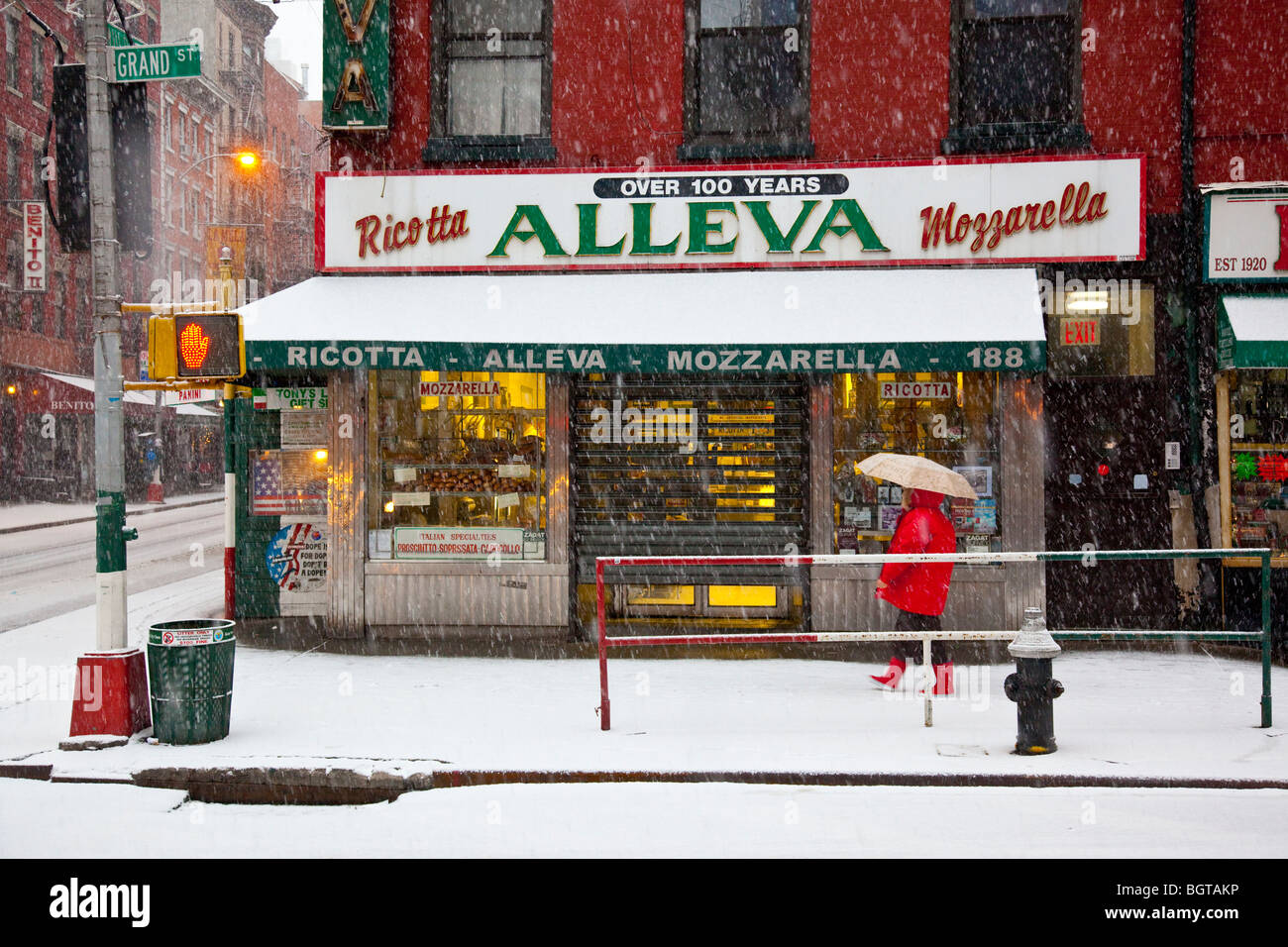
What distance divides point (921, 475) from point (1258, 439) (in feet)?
15.9

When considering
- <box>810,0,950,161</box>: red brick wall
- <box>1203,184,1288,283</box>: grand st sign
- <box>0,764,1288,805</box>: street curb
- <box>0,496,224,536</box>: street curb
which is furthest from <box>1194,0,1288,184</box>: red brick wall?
<box>0,496,224,536</box>: street curb

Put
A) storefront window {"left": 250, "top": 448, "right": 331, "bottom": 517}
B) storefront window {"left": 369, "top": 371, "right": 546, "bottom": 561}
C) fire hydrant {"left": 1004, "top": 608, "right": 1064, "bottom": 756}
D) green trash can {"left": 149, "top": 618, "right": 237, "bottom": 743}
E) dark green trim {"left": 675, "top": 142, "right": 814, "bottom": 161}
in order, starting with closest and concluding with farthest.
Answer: fire hydrant {"left": 1004, "top": 608, "right": 1064, "bottom": 756}, green trash can {"left": 149, "top": 618, "right": 237, "bottom": 743}, dark green trim {"left": 675, "top": 142, "right": 814, "bottom": 161}, storefront window {"left": 369, "top": 371, "right": 546, "bottom": 561}, storefront window {"left": 250, "top": 448, "right": 331, "bottom": 517}

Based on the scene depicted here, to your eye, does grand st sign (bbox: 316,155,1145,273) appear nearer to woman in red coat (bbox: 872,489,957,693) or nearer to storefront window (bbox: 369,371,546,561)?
storefront window (bbox: 369,371,546,561)

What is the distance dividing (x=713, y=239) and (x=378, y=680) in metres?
5.50

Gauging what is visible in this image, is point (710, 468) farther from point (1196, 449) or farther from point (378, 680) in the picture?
point (1196, 449)

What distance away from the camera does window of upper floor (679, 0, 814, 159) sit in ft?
38.5

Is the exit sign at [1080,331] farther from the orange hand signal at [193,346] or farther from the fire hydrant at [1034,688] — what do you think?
the orange hand signal at [193,346]

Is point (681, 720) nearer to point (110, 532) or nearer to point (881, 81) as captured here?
point (110, 532)

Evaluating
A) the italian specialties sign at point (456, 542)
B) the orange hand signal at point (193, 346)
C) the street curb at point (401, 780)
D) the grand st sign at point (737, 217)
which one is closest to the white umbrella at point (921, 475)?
the street curb at point (401, 780)

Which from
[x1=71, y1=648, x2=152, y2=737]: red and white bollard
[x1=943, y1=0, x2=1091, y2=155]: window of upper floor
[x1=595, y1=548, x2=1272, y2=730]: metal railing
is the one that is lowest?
[x1=71, y1=648, x2=152, y2=737]: red and white bollard

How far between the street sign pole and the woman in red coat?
18.9 ft

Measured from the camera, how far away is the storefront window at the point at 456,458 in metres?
11.7

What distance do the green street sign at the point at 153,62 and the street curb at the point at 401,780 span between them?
15.6 feet
